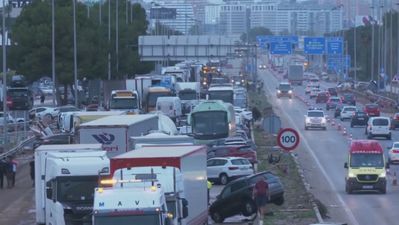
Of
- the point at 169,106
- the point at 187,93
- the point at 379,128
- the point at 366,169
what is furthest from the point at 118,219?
the point at 187,93

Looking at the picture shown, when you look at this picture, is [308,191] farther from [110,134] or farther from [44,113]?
[44,113]

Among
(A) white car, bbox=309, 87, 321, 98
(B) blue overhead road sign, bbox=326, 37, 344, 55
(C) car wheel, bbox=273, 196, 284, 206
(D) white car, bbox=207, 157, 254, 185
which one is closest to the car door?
(D) white car, bbox=207, 157, 254, 185

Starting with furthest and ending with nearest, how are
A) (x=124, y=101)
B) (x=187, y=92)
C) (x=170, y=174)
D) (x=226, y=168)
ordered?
1. (x=187, y=92)
2. (x=124, y=101)
3. (x=226, y=168)
4. (x=170, y=174)

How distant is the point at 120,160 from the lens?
993 inches

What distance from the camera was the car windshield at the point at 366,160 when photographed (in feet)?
147

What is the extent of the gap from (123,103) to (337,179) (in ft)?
69.9

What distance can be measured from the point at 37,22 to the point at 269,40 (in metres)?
49.4

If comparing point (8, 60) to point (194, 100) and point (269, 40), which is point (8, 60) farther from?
point (269, 40)

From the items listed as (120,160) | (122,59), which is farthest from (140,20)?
(120,160)

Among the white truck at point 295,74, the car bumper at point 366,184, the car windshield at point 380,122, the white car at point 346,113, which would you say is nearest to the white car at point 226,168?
the car bumper at point 366,184

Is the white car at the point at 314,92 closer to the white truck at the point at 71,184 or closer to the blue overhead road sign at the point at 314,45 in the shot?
the blue overhead road sign at the point at 314,45

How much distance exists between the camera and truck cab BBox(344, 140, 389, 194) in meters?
44.2

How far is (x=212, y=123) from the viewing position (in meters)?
63.2

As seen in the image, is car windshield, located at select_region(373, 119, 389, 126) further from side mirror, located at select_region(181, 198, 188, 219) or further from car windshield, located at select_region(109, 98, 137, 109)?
side mirror, located at select_region(181, 198, 188, 219)
